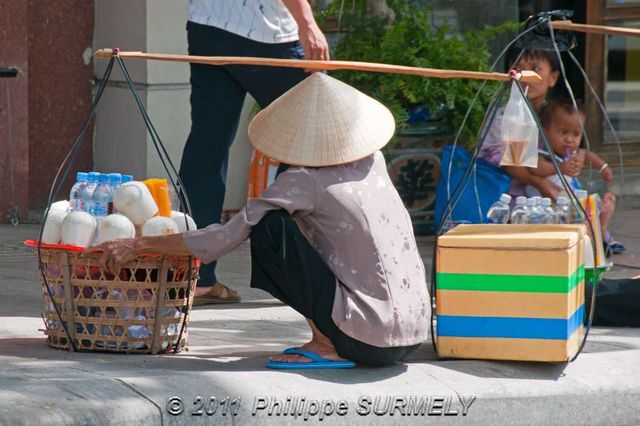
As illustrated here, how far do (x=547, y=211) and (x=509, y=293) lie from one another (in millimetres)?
1091

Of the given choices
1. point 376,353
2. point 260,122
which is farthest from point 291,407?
point 260,122

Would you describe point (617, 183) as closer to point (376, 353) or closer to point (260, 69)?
point (260, 69)

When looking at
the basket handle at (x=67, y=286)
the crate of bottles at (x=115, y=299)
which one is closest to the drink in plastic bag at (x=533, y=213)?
the crate of bottles at (x=115, y=299)

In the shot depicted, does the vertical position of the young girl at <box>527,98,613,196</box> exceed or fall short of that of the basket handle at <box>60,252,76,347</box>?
it exceeds it

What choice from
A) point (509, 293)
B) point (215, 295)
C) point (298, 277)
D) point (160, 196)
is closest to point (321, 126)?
point (298, 277)

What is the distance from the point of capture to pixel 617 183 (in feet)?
28.8

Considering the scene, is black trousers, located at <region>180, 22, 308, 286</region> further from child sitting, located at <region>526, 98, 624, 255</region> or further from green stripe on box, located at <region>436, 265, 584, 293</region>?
child sitting, located at <region>526, 98, 624, 255</region>

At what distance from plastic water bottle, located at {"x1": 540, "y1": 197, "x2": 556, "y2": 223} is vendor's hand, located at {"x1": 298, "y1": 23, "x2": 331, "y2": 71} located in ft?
3.42

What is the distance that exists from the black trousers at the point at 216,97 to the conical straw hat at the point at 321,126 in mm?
975

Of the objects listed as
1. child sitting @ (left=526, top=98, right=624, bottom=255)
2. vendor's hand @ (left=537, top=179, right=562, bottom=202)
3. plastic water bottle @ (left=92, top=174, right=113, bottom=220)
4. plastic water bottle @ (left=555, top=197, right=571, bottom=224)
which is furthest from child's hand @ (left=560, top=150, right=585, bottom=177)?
plastic water bottle @ (left=92, top=174, right=113, bottom=220)

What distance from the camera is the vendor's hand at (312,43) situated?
488 cm

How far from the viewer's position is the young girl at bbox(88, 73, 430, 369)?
4.07 m

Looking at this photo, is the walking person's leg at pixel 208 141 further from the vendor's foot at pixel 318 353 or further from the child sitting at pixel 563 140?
the child sitting at pixel 563 140

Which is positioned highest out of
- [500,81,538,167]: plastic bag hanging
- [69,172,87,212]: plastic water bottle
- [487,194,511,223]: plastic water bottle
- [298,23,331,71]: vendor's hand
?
[298,23,331,71]: vendor's hand
